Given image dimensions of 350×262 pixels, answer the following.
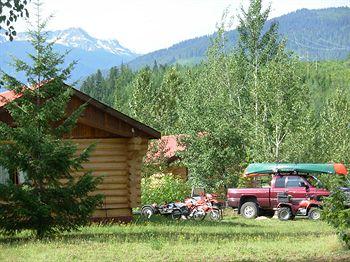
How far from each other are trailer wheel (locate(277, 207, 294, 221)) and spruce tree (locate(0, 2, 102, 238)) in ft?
42.9

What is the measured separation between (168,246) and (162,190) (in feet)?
61.7

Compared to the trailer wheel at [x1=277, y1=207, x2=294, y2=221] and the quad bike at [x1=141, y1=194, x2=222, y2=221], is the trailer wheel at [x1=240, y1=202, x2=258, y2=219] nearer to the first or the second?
the trailer wheel at [x1=277, y1=207, x2=294, y2=221]

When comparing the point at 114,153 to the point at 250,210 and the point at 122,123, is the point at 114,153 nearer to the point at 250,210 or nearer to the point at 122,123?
the point at 122,123

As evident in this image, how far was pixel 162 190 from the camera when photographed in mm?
33438

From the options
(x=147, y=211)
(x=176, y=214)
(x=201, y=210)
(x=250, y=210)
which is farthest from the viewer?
(x=250, y=210)

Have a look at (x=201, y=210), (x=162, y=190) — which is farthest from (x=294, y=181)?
(x=162, y=190)

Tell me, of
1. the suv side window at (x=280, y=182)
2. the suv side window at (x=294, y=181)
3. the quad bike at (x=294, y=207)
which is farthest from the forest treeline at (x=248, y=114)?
the quad bike at (x=294, y=207)

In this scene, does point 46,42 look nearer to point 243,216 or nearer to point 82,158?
point 82,158

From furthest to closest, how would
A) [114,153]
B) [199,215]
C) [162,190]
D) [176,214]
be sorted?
1. [162,190]
2. [176,214]
3. [199,215]
4. [114,153]

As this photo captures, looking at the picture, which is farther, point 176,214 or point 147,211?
point 147,211

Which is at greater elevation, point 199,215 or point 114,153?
point 114,153

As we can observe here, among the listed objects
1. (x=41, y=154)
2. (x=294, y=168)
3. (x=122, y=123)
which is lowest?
(x=294, y=168)

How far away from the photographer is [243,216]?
30.0 m

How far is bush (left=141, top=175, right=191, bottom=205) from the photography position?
1289 inches
